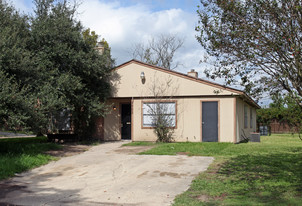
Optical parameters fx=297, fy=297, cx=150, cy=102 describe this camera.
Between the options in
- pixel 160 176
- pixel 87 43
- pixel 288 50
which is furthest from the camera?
pixel 87 43

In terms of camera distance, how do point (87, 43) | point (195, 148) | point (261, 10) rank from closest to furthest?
point (261, 10) < point (195, 148) < point (87, 43)

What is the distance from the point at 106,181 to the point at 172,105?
8.52 metres

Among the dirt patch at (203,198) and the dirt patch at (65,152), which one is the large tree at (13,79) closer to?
the dirt patch at (65,152)

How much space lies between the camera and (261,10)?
6.43m

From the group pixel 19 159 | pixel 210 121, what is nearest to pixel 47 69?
pixel 19 159

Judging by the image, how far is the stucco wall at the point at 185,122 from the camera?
1439 cm

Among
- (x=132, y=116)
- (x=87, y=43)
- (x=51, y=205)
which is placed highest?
(x=87, y=43)

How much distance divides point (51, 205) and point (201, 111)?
10.5 meters

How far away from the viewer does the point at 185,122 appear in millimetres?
14977

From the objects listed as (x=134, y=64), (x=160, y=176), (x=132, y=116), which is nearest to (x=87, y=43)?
(x=134, y=64)

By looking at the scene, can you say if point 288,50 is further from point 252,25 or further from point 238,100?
point 238,100

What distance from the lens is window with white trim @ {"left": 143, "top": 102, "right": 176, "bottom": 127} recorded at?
1503cm

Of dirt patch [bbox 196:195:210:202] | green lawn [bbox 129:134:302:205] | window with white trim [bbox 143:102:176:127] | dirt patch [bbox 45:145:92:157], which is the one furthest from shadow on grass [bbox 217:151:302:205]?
dirt patch [bbox 45:145:92:157]

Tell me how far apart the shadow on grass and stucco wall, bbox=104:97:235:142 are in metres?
4.33
